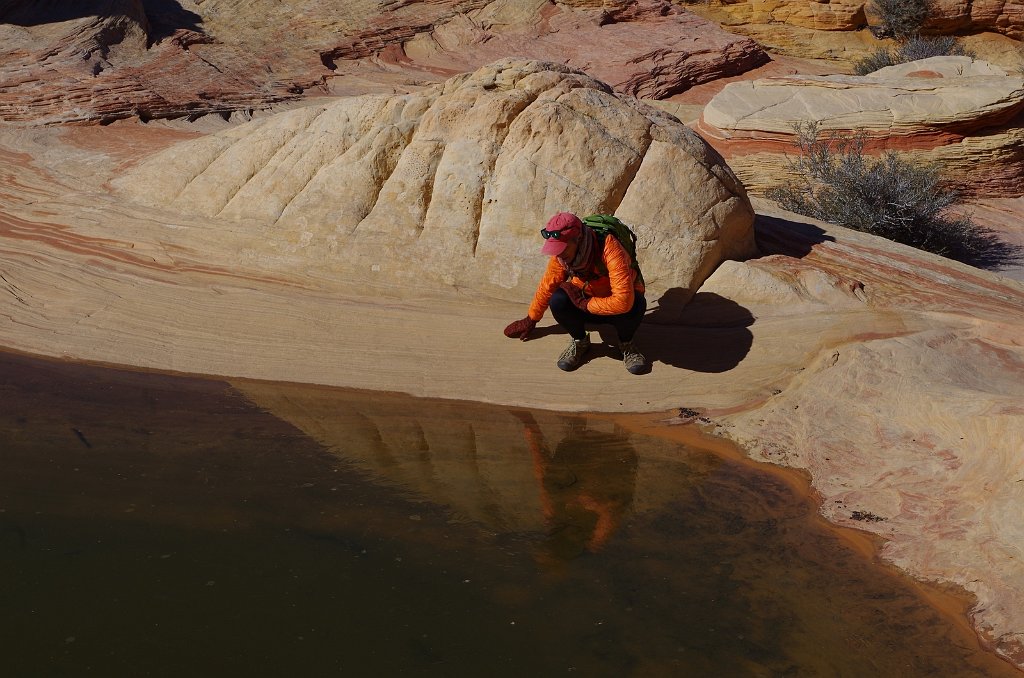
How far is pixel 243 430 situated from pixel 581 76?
3663 millimetres

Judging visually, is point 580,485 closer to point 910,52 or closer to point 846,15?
point 910,52

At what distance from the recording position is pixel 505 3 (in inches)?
646

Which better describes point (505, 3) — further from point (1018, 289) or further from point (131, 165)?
point (1018, 289)

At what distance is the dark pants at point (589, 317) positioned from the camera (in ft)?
19.0

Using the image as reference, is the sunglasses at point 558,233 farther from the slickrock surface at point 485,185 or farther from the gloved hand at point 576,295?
the slickrock surface at point 485,185

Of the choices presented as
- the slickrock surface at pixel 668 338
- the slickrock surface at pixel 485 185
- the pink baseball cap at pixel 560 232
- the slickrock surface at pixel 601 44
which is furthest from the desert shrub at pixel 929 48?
the pink baseball cap at pixel 560 232

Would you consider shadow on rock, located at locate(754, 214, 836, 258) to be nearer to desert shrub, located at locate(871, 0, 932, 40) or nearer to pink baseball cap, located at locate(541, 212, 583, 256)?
pink baseball cap, located at locate(541, 212, 583, 256)

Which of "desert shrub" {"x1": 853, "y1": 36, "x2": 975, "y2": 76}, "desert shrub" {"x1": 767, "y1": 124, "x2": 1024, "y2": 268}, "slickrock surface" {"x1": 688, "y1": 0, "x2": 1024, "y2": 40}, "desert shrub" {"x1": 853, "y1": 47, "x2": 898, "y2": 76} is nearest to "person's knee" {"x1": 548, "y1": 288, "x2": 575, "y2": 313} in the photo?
"desert shrub" {"x1": 767, "y1": 124, "x2": 1024, "y2": 268}

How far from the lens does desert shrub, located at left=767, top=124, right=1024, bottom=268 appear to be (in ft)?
32.2

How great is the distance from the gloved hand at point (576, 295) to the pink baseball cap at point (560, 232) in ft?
1.69

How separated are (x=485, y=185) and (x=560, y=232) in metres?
1.47

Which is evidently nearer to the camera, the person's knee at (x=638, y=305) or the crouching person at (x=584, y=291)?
the crouching person at (x=584, y=291)

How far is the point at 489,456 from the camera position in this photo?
5.12 meters

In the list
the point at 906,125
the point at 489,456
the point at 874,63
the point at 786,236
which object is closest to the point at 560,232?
the point at 489,456
